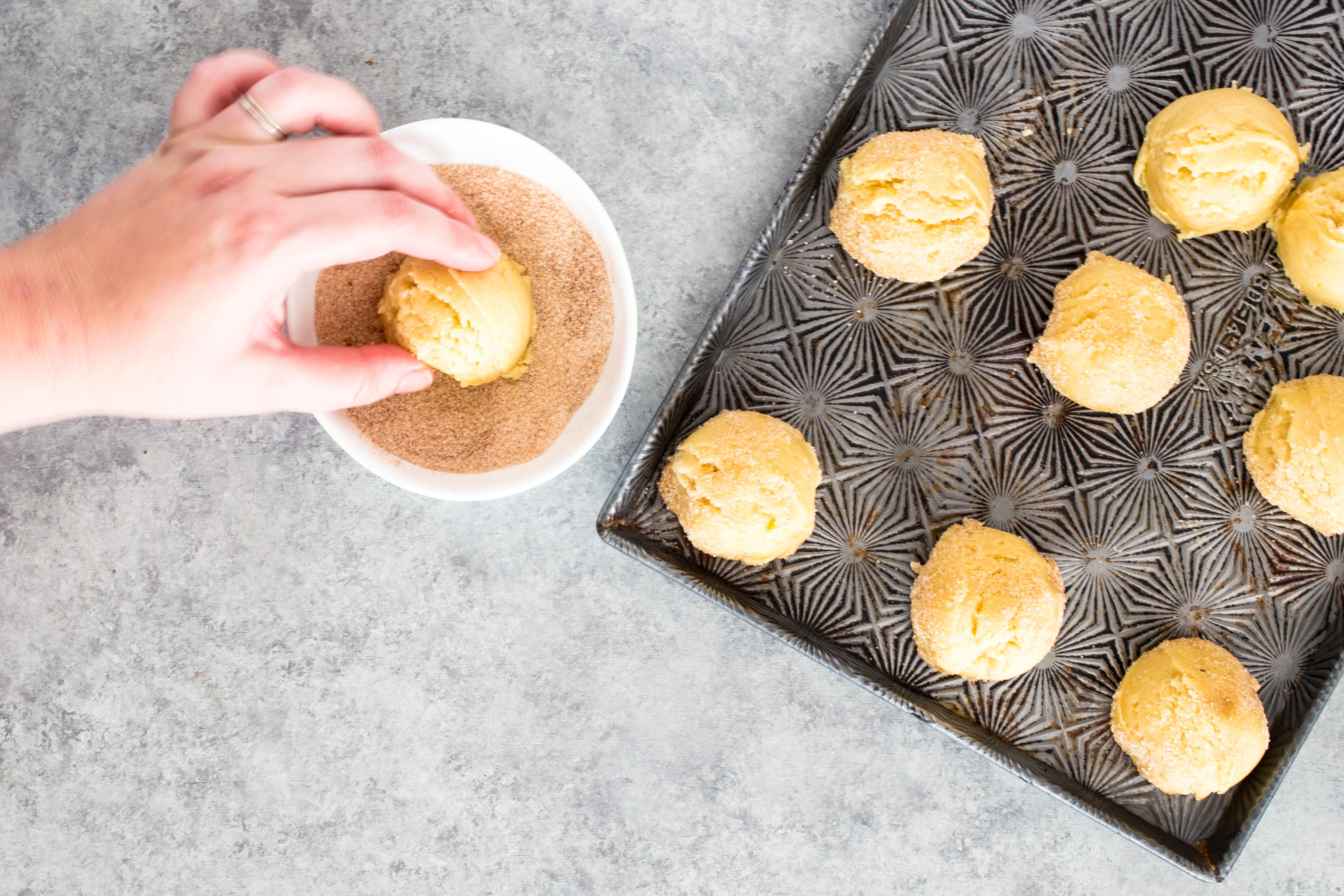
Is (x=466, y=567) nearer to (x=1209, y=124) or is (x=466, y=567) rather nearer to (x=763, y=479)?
(x=763, y=479)

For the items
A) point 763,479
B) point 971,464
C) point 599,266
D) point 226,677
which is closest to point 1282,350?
point 971,464

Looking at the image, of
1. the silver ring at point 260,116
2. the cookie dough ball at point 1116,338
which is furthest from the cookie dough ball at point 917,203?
the silver ring at point 260,116

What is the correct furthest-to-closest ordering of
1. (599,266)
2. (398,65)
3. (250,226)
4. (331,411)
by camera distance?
(398,65)
(599,266)
(331,411)
(250,226)

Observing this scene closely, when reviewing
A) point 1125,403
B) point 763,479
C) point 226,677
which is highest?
point 1125,403

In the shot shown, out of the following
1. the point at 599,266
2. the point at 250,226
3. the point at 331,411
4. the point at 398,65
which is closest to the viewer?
the point at 250,226

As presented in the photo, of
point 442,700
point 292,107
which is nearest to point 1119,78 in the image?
point 292,107

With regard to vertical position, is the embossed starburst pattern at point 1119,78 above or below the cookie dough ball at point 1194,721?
above

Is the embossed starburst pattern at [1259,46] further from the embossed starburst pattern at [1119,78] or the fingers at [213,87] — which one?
the fingers at [213,87]
